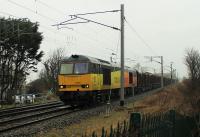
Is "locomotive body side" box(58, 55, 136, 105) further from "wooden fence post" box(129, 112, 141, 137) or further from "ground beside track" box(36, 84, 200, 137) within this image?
"wooden fence post" box(129, 112, 141, 137)

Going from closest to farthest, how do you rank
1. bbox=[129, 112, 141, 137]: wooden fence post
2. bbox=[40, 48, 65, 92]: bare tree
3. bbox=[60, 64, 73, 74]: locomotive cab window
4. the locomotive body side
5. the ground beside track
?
bbox=[129, 112, 141, 137]: wooden fence post
the ground beside track
the locomotive body side
bbox=[60, 64, 73, 74]: locomotive cab window
bbox=[40, 48, 65, 92]: bare tree

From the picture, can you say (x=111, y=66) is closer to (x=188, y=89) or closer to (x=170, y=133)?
(x=188, y=89)

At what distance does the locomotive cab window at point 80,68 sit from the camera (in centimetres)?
2789

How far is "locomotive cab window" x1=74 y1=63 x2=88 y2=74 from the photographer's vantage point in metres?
27.9

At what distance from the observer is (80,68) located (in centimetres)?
2802

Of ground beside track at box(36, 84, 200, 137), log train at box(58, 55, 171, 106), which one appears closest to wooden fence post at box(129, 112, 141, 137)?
ground beside track at box(36, 84, 200, 137)

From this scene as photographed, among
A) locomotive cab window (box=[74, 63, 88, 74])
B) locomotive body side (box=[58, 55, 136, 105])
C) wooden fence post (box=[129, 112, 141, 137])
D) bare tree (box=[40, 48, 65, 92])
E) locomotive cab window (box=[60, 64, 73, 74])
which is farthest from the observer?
bare tree (box=[40, 48, 65, 92])

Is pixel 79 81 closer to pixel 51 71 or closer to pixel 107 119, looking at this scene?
pixel 107 119

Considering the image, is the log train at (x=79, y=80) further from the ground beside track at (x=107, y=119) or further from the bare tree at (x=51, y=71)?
the bare tree at (x=51, y=71)

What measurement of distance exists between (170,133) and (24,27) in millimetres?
46639

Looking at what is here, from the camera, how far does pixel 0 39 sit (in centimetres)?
4603

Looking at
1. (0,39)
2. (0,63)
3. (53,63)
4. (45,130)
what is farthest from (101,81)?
(53,63)

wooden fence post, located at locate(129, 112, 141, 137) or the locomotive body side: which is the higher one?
the locomotive body side

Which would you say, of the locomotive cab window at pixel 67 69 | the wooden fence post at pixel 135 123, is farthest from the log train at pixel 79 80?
the wooden fence post at pixel 135 123
